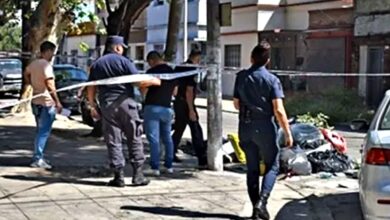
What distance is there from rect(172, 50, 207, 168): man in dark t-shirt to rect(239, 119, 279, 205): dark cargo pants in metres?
3.10

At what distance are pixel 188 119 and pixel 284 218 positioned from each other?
3.59 meters

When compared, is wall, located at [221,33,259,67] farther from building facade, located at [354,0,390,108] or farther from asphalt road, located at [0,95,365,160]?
asphalt road, located at [0,95,365,160]

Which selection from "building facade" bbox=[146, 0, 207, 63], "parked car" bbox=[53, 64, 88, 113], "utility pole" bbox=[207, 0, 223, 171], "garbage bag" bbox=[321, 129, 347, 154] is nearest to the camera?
"utility pole" bbox=[207, 0, 223, 171]

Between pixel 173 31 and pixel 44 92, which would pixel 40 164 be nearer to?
pixel 44 92

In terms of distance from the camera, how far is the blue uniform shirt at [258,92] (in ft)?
24.5

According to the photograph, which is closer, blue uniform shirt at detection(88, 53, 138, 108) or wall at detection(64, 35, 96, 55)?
blue uniform shirt at detection(88, 53, 138, 108)

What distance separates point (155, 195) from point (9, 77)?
24714 millimetres

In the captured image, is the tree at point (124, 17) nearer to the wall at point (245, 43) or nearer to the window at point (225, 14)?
the window at point (225, 14)

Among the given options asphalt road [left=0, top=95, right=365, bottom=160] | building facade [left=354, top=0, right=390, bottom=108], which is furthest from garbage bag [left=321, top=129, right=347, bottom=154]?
building facade [left=354, top=0, right=390, bottom=108]

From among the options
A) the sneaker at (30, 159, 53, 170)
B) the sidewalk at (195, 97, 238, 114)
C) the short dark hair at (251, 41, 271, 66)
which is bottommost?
the sidewalk at (195, 97, 238, 114)

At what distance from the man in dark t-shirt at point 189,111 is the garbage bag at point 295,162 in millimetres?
1168

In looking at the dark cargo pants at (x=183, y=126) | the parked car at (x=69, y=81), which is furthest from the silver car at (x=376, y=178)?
the parked car at (x=69, y=81)

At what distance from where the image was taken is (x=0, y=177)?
926 cm

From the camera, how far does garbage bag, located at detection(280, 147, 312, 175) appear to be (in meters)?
10.3
